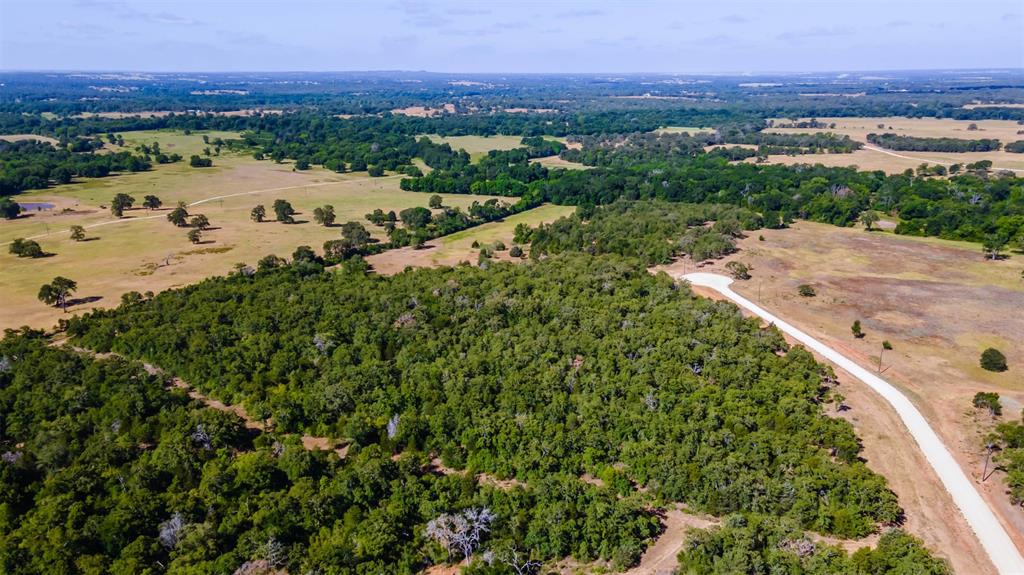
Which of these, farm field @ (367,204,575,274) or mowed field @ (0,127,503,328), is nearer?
mowed field @ (0,127,503,328)

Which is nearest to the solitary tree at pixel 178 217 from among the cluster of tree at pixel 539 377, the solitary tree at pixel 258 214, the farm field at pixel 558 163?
the solitary tree at pixel 258 214

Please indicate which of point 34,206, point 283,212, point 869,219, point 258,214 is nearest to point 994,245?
point 869,219

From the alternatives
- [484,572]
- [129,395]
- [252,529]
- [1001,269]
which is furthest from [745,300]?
[129,395]

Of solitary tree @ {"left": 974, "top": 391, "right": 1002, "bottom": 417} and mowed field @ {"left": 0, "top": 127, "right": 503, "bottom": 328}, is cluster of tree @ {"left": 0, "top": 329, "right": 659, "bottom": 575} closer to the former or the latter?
solitary tree @ {"left": 974, "top": 391, "right": 1002, "bottom": 417}

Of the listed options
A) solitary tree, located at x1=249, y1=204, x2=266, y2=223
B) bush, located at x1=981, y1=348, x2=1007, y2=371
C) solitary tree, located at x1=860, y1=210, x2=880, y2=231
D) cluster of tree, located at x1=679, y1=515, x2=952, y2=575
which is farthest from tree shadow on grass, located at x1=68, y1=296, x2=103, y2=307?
solitary tree, located at x1=860, y1=210, x2=880, y2=231

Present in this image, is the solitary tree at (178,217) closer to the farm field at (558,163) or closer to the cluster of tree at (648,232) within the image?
the cluster of tree at (648,232)

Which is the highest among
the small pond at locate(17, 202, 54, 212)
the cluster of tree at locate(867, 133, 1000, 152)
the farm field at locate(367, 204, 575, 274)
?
the cluster of tree at locate(867, 133, 1000, 152)
